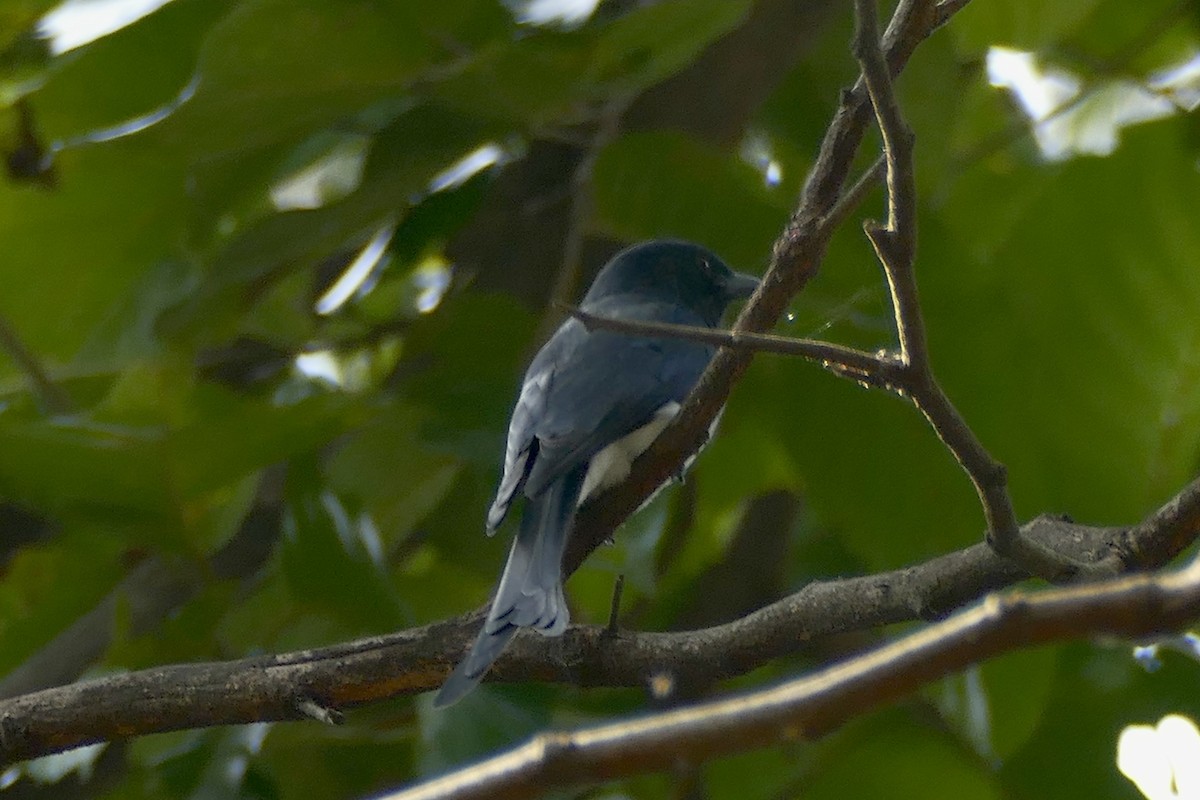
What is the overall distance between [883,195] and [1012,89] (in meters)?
1.31

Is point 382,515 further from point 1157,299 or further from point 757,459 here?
point 1157,299

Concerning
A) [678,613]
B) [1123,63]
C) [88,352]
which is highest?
[88,352]

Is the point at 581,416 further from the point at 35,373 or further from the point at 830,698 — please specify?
the point at 830,698

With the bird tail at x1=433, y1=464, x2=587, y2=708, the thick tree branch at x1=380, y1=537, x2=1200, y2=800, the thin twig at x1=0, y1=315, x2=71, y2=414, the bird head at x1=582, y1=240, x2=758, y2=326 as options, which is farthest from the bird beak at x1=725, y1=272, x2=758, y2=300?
the thick tree branch at x1=380, y1=537, x2=1200, y2=800

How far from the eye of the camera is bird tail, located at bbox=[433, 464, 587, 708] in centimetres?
217

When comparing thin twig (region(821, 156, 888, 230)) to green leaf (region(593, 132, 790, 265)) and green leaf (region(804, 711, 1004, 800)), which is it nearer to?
green leaf (region(804, 711, 1004, 800))

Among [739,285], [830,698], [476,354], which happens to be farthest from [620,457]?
[830,698]

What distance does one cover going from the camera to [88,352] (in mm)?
3643

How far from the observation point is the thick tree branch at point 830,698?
0.92 meters

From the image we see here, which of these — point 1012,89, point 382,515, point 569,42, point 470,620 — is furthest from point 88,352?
point 1012,89

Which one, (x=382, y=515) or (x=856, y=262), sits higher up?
(x=856, y=262)

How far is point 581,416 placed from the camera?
10.0ft

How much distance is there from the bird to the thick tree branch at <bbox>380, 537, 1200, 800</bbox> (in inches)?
45.8

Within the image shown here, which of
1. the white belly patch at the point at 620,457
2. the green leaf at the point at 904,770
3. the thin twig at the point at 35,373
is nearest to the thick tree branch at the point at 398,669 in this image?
the white belly patch at the point at 620,457
